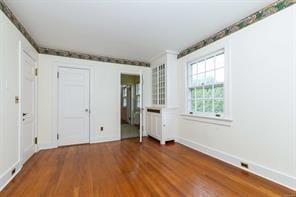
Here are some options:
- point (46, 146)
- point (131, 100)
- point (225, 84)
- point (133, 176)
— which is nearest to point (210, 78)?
point (225, 84)

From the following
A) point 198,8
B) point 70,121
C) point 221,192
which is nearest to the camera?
point 221,192

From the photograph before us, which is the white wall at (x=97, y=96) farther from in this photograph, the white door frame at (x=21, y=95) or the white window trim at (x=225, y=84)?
the white window trim at (x=225, y=84)

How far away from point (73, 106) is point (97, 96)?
Result: 0.68 metres

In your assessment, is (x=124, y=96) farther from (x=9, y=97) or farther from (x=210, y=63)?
(x=9, y=97)

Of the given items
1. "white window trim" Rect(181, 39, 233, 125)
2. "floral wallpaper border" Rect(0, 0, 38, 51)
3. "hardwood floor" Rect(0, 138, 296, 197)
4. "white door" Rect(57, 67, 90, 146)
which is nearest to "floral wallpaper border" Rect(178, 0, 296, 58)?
"white window trim" Rect(181, 39, 233, 125)

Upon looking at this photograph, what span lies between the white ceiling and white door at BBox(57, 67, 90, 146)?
81cm

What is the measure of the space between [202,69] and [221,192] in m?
2.57

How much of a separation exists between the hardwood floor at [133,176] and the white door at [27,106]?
27 cm

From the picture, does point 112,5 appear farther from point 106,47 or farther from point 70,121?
point 70,121

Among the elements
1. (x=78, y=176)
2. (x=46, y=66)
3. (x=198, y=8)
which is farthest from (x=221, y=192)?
(x=46, y=66)

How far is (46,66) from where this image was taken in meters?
3.78

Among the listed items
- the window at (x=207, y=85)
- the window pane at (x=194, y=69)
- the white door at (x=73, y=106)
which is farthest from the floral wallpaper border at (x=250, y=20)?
the white door at (x=73, y=106)

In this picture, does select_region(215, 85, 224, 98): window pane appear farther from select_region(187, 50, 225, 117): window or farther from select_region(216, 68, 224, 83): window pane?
select_region(216, 68, 224, 83): window pane

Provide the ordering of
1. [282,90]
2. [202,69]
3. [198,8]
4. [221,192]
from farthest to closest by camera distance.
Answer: [202,69]
[198,8]
[282,90]
[221,192]
